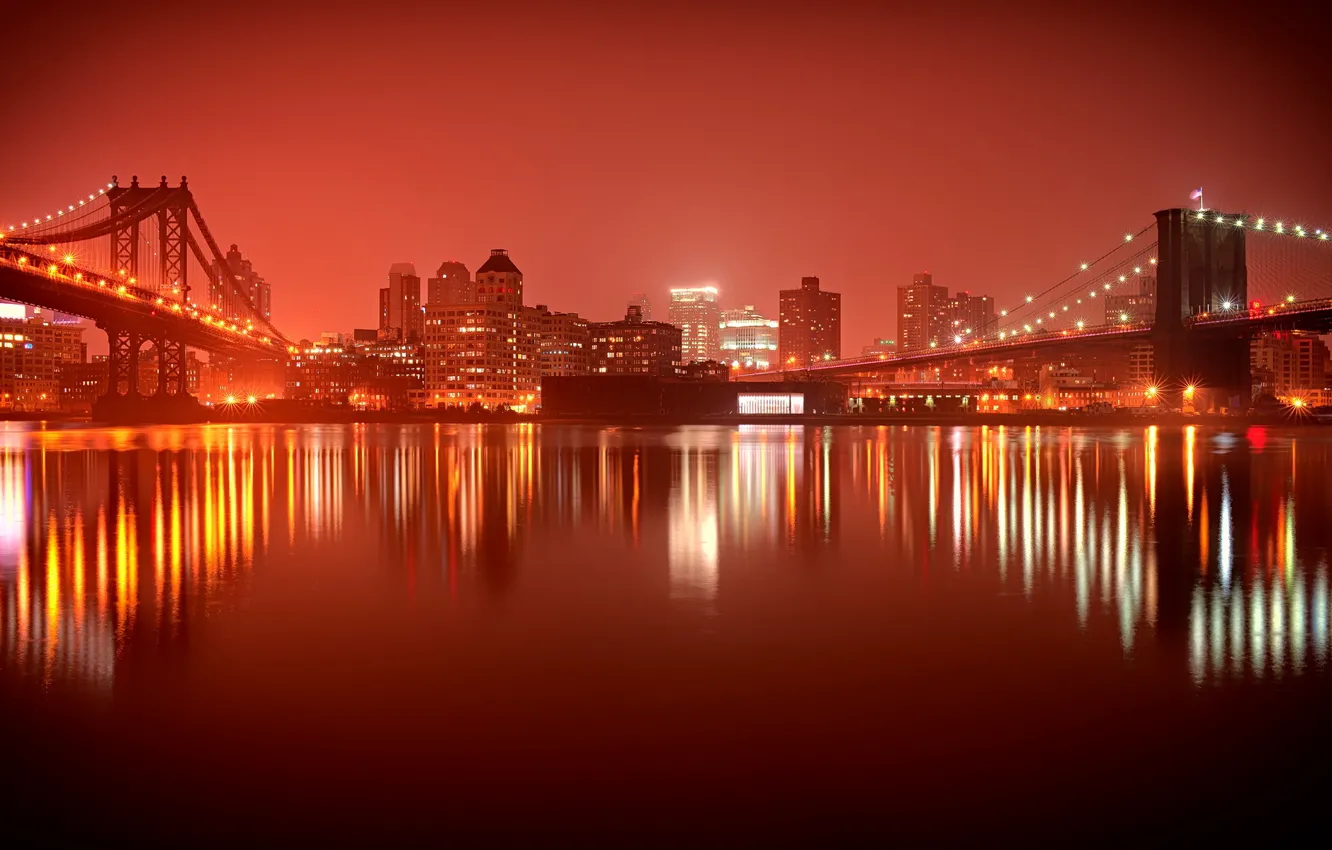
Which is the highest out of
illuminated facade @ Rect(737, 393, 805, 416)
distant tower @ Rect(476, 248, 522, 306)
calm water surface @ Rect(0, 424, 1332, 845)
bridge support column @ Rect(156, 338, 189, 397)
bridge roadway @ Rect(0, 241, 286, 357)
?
distant tower @ Rect(476, 248, 522, 306)

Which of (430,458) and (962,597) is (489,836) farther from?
(430,458)

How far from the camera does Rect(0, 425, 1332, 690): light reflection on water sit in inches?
334

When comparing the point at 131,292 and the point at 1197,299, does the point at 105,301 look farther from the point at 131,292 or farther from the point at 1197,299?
the point at 1197,299

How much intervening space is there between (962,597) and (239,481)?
1783 centimetres

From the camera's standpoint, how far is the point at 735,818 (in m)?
4.76

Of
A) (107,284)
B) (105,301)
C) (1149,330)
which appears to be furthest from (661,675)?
(1149,330)

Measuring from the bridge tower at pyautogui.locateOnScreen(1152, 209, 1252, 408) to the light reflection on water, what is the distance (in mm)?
56107

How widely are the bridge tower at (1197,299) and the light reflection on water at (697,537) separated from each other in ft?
184

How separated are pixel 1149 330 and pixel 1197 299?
5.04 meters

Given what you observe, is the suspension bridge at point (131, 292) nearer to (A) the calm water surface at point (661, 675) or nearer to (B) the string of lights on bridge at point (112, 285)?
(B) the string of lights on bridge at point (112, 285)

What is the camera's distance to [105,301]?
67.1 m

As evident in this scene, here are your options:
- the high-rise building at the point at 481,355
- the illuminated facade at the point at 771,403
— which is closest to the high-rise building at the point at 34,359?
the high-rise building at the point at 481,355

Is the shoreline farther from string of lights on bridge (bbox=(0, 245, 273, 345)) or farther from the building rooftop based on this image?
the building rooftop

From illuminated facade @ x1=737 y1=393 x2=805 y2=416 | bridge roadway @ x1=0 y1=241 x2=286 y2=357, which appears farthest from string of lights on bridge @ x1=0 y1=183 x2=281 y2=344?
illuminated facade @ x1=737 y1=393 x2=805 y2=416
